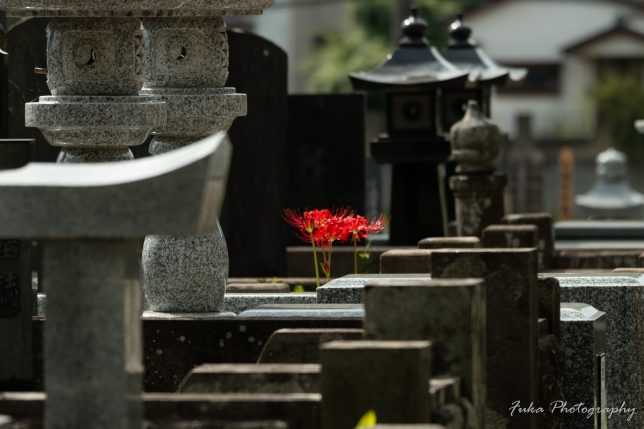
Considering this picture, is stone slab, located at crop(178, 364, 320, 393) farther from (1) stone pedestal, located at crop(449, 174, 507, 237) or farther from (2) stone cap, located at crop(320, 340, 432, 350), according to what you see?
(1) stone pedestal, located at crop(449, 174, 507, 237)

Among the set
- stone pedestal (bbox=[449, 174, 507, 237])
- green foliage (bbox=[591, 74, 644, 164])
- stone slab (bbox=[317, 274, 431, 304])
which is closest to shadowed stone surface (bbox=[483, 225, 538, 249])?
stone pedestal (bbox=[449, 174, 507, 237])

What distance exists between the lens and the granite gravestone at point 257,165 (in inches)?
626

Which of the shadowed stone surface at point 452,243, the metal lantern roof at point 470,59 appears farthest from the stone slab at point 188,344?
the metal lantern roof at point 470,59

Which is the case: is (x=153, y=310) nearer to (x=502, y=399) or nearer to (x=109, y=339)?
(x=502, y=399)

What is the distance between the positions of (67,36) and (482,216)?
577 centimetres

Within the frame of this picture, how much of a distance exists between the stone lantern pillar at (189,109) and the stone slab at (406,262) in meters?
1.09

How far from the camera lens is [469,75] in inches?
709

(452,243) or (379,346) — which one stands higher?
(452,243)

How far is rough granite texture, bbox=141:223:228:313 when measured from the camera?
10586mm

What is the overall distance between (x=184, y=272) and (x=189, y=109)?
83cm

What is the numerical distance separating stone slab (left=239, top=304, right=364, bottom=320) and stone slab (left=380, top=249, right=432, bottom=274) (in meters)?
1.38

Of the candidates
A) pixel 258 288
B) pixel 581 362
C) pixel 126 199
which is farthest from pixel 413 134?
pixel 126 199

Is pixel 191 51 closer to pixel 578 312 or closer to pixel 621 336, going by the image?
pixel 578 312

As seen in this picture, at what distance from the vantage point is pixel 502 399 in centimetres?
888
